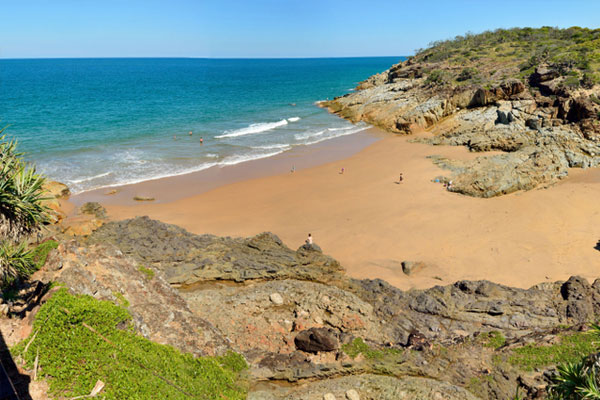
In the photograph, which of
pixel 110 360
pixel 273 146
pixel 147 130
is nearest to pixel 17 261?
pixel 110 360

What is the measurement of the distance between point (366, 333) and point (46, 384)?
A: 8.66 metres

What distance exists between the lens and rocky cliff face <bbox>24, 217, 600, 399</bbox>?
968 cm

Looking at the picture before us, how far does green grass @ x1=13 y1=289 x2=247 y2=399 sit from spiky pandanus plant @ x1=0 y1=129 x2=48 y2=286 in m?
1.65

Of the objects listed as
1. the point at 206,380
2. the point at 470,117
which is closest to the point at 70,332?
the point at 206,380

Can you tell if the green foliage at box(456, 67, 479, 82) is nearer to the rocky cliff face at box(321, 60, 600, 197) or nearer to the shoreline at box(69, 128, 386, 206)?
the rocky cliff face at box(321, 60, 600, 197)

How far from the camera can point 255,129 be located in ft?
170

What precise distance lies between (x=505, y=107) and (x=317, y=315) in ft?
128

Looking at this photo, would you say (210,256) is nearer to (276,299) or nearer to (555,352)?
(276,299)

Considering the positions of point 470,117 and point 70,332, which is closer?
point 70,332

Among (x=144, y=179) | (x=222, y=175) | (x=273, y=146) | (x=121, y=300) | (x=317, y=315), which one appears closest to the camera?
(x=121, y=300)

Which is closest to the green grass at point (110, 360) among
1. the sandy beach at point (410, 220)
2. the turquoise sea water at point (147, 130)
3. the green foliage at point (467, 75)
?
the sandy beach at point (410, 220)

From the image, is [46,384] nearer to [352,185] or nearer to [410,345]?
[410,345]

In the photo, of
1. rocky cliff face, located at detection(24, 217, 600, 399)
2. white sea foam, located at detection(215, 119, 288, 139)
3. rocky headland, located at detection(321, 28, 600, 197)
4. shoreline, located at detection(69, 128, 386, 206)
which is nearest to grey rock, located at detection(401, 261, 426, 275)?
rocky cliff face, located at detection(24, 217, 600, 399)

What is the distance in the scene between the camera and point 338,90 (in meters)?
97.9
